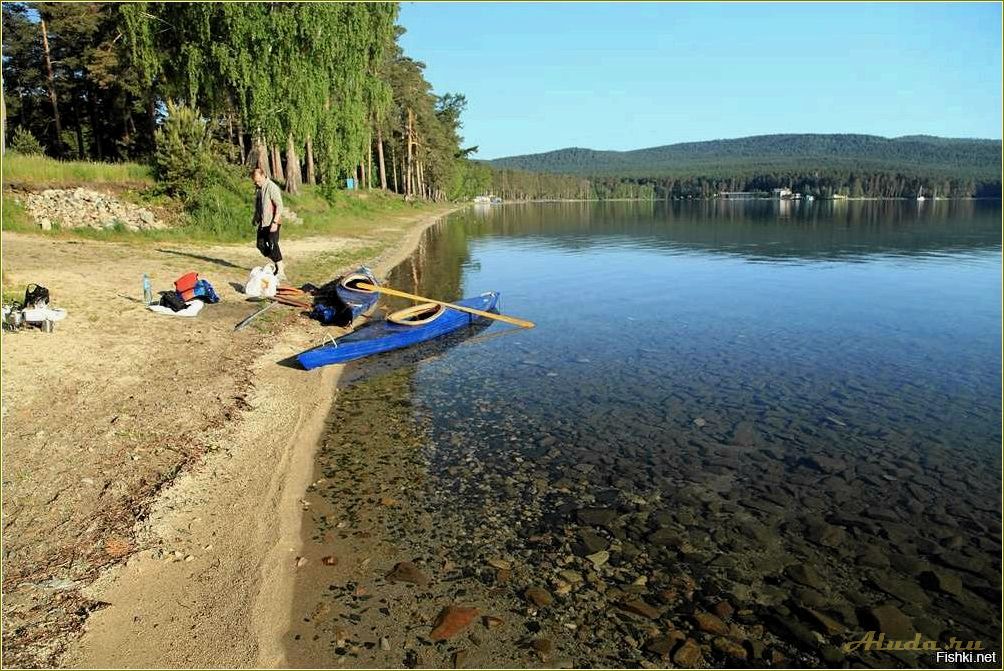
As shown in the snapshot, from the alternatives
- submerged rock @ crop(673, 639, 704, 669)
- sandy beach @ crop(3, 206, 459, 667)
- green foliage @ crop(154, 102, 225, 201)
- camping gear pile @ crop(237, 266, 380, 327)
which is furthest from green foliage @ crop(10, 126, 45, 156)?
submerged rock @ crop(673, 639, 704, 669)

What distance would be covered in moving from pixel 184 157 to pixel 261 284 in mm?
11173

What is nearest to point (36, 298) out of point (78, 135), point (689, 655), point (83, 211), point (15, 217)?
point (689, 655)

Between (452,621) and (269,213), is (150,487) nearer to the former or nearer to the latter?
(452,621)

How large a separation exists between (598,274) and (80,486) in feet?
72.0

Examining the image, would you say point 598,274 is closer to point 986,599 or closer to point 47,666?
point 986,599

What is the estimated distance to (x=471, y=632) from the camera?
4.81 meters

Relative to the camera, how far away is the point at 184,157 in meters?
22.5

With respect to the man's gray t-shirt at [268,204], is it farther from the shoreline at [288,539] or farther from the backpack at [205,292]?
the shoreline at [288,539]

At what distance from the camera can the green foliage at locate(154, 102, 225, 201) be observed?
2213cm

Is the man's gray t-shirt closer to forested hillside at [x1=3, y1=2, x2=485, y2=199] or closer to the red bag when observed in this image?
the red bag

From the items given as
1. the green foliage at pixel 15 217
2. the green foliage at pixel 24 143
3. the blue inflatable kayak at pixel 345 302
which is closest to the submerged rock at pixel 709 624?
the blue inflatable kayak at pixel 345 302

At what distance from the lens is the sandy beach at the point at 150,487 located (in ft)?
15.0

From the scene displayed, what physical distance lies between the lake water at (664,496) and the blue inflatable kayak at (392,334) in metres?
0.42

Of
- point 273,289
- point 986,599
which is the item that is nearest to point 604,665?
point 986,599
